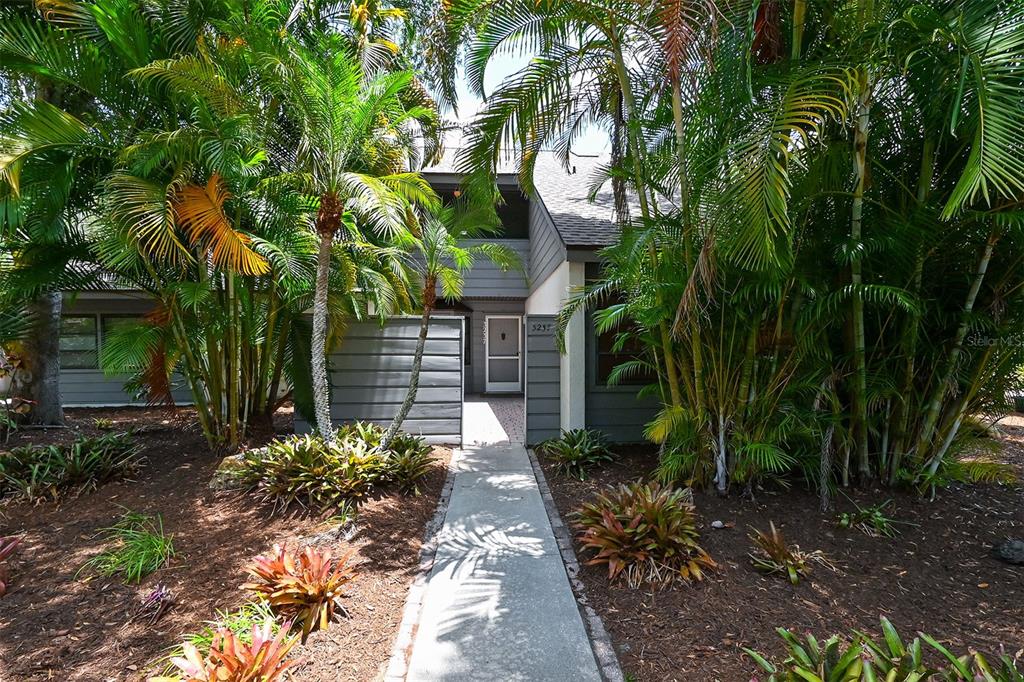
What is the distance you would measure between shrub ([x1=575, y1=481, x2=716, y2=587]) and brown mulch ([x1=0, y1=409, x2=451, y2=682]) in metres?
1.38

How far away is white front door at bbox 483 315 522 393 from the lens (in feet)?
39.7

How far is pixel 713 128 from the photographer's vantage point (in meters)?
3.51

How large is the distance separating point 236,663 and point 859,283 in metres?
4.34

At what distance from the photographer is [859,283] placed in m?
3.48

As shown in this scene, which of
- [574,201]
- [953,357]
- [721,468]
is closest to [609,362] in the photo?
[721,468]

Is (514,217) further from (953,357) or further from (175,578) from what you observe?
(175,578)

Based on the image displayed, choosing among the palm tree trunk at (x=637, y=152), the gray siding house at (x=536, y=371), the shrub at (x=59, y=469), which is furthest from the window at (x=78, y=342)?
the palm tree trunk at (x=637, y=152)

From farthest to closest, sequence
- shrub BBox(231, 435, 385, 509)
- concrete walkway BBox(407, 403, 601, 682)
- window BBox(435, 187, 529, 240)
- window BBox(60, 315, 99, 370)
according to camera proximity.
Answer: window BBox(60, 315, 99, 370), window BBox(435, 187, 529, 240), shrub BBox(231, 435, 385, 509), concrete walkway BBox(407, 403, 601, 682)

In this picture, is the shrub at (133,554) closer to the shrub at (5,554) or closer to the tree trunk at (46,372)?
the shrub at (5,554)

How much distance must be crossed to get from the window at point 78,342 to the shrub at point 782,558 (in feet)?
45.0

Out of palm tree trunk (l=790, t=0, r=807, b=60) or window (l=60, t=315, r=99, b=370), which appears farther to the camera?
window (l=60, t=315, r=99, b=370)

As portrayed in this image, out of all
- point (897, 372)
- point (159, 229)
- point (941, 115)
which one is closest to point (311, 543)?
point (159, 229)

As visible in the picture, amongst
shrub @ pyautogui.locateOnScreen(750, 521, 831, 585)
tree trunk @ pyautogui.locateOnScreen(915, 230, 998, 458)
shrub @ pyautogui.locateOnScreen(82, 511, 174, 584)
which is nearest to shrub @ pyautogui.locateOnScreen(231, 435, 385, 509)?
shrub @ pyautogui.locateOnScreen(82, 511, 174, 584)

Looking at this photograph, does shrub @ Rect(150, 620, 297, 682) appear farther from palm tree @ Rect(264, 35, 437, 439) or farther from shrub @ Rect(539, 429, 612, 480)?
shrub @ Rect(539, 429, 612, 480)
